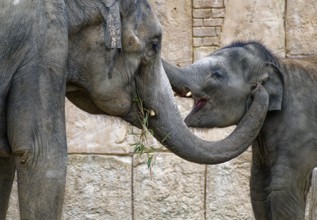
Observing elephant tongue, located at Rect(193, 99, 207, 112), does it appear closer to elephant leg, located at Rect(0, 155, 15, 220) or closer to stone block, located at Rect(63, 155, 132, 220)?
stone block, located at Rect(63, 155, 132, 220)

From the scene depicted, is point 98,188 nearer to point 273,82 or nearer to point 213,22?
point 213,22

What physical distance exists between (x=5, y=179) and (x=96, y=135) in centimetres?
326

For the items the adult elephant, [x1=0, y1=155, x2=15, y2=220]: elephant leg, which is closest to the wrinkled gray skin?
the adult elephant

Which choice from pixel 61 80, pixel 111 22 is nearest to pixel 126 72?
pixel 111 22

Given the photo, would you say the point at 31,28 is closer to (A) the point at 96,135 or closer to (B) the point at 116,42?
(B) the point at 116,42

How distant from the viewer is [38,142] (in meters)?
5.92

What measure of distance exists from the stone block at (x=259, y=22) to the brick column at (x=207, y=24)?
0.33 feet

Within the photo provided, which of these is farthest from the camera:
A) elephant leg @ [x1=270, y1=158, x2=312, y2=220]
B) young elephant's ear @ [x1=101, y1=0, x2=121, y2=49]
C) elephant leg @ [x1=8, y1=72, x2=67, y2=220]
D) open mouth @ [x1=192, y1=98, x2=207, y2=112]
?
open mouth @ [x1=192, y1=98, x2=207, y2=112]

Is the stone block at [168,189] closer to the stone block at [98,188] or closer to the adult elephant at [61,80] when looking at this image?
the stone block at [98,188]

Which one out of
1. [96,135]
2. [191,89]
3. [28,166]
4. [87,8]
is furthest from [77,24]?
[96,135]

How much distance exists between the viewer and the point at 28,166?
5.94m

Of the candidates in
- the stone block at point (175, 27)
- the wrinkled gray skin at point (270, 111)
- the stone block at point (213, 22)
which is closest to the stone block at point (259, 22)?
the stone block at point (213, 22)

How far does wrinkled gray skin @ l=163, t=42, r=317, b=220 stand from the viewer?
322 inches

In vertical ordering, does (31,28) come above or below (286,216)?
above
